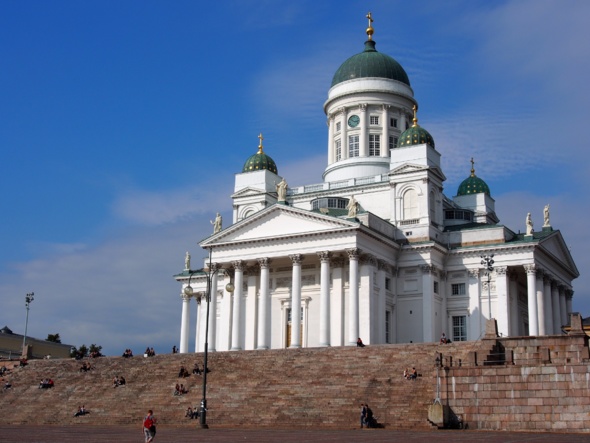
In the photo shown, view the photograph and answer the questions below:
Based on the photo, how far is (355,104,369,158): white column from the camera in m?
72.0

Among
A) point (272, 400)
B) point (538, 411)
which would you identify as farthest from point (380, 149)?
point (538, 411)

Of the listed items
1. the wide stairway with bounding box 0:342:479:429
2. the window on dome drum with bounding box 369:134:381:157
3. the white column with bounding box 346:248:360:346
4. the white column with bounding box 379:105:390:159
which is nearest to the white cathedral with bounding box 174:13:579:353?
the white column with bounding box 346:248:360:346

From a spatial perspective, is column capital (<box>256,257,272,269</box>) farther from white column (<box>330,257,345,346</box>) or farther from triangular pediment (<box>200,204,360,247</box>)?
white column (<box>330,257,345,346</box>)

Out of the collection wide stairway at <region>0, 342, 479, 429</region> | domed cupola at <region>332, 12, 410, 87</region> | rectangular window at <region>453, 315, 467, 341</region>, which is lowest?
wide stairway at <region>0, 342, 479, 429</region>

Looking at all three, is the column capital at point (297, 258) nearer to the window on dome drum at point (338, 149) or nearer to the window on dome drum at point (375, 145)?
the window on dome drum at point (375, 145)

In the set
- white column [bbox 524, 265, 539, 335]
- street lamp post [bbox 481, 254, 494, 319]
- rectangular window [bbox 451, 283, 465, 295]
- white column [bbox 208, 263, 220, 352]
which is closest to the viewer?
street lamp post [bbox 481, 254, 494, 319]

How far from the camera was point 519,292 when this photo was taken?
208 ft

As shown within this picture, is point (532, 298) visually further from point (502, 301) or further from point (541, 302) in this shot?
point (502, 301)

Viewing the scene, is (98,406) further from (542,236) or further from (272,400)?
(542,236)

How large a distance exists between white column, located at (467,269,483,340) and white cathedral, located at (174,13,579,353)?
0.25 feet

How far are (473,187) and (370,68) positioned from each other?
546 inches

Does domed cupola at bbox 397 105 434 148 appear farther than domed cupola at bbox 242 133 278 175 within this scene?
No

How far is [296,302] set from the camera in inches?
2244

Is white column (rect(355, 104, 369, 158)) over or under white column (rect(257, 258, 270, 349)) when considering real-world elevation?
over
